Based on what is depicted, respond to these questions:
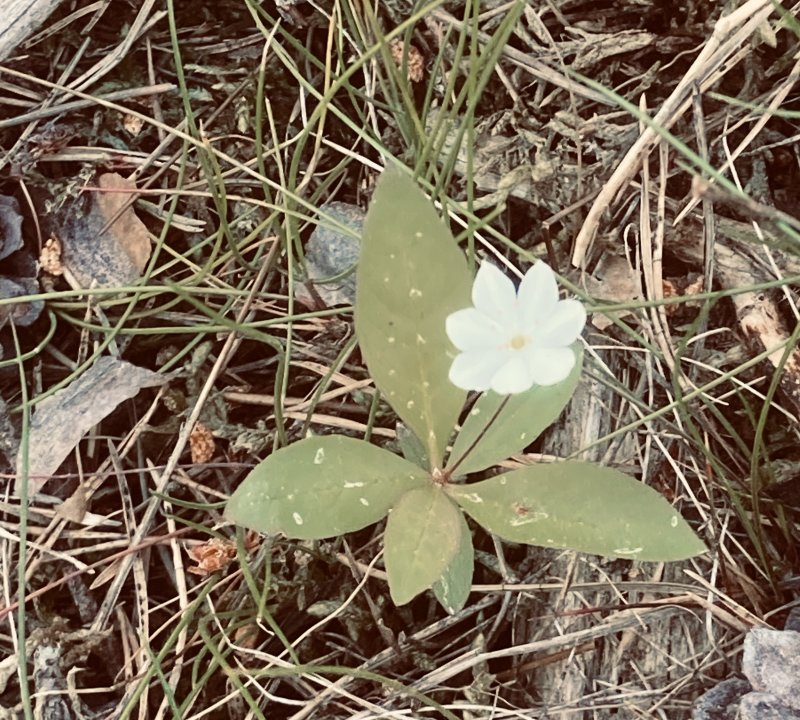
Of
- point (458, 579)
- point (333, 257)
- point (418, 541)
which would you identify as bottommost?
point (458, 579)

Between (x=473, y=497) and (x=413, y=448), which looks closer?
(x=473, y=497)

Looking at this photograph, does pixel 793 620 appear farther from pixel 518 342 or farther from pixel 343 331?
pixel 343 331

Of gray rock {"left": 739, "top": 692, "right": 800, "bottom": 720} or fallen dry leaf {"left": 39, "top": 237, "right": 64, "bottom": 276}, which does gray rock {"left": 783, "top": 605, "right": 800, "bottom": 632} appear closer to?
gray rock {"left": 739, "top": 692, "right": 800, "bottom": 720}

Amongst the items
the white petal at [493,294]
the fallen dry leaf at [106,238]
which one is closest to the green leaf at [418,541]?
the white petal at [493,294]

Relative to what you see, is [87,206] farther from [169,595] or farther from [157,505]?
[169,595]

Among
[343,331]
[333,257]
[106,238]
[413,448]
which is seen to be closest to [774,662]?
[413,448]

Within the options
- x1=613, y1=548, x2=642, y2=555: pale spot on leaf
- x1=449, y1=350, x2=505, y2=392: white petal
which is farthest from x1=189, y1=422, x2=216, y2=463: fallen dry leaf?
x1=613, y1=548, x2=642, y2=555: pale spot on leaf
